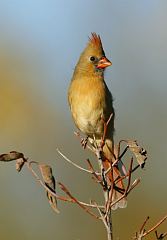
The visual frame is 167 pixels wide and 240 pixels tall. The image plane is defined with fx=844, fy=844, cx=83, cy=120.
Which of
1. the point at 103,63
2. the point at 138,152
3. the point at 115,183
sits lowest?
the point at 115,183

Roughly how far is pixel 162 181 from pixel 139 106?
134 cm

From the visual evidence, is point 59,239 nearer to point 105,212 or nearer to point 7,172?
point 7,172

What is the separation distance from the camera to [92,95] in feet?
16.3

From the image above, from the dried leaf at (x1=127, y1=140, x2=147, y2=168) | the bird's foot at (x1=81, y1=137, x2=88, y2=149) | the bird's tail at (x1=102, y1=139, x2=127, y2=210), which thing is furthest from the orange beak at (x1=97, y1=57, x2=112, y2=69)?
the dried leaf at (x1=127, y1=140, x2=147, y2=168)

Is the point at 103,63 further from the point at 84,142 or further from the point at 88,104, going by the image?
the point at 84,142

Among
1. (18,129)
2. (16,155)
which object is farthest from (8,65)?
(16,155)

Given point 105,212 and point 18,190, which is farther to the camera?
point 18,190

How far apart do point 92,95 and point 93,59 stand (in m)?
0.28

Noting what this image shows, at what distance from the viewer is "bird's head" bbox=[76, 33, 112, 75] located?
504 centimetres

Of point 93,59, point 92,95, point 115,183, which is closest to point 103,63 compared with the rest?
point 93,59

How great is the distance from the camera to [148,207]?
8891 millimetres

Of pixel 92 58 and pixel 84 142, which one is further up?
pixel 92 58

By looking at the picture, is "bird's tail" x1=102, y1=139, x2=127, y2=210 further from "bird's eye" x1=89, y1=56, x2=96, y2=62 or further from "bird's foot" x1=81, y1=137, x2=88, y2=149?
"bird's eye" x1=89, y1=56, x2=96, y2=62

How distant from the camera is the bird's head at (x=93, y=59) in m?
5.04
